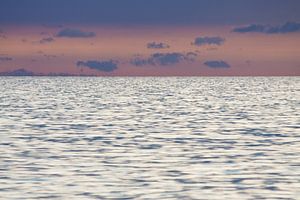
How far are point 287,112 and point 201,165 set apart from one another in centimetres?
4465

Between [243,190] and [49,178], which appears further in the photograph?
[49,178]

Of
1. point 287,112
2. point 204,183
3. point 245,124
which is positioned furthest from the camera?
point 287,112

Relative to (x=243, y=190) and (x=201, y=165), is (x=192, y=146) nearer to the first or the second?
(x=201, y=165)

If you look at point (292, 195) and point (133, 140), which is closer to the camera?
point (292, 195)

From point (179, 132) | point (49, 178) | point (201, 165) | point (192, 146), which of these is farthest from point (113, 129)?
point (49, 178)

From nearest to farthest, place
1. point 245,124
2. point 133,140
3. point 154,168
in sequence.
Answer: point 154,168 < point 133,140 < point 245,124

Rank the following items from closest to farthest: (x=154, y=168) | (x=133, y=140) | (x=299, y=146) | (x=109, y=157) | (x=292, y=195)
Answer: (x=292, y=195) → (x=154, y=168) → (x=109, y=157) → (x=299, y=146) → (x=133, y=140)

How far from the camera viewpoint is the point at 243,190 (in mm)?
27297

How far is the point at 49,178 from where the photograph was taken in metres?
29.6

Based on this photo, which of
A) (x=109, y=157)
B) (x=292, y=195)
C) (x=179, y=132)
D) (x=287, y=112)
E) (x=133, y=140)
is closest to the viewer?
(x=292, y=195)

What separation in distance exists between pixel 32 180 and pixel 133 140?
683 inches

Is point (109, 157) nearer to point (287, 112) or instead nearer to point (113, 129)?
point (113, 129)

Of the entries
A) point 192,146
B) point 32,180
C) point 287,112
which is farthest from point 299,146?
point 287,112

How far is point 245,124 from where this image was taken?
199ft
